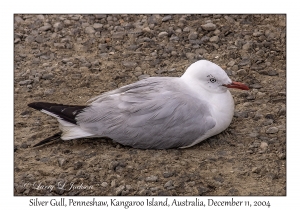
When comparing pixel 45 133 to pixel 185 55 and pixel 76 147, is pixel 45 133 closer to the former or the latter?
pixel 76 147

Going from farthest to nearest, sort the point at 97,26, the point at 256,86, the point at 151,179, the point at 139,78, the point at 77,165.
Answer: the point at 97,26, the point at 139,78, the point at 256,86, the point at 77,165, the point at 151,179

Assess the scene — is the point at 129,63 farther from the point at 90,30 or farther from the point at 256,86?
the point at 256,86

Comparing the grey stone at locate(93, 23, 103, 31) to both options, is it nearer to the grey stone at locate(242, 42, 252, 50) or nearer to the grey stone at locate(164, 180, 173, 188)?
the grey stone at locate(242, 42, 252, 50)

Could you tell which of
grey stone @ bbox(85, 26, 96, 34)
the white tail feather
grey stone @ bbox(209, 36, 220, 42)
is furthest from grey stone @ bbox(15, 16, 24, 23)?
the white tail feather

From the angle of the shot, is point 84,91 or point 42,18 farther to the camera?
point 42,18

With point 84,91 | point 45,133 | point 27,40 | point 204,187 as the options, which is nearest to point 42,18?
point 27,40

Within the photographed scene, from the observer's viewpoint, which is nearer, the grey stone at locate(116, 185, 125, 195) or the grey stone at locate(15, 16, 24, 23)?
the grey stone at locate(116, 185, 125, 195)

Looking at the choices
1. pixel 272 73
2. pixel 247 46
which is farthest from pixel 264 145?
pixel 247 46
